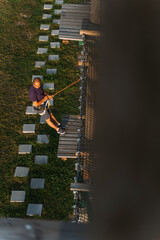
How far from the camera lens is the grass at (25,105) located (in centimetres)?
549

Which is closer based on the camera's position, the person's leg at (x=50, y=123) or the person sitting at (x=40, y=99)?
the person sitting at (x=40, y=99)

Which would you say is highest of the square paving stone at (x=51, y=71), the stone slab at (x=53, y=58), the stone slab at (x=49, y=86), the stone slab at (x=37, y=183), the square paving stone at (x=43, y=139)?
the stone slab at (x=53, y=58)

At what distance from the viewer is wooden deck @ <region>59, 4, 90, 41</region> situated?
722cm

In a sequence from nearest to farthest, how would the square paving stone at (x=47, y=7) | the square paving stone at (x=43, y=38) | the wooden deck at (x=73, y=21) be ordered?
1. the wooden deck at (x=73, y=21)
2. the square paving stone at (x=43, y=38)
3. the square paving stone at (x=47, y=7)

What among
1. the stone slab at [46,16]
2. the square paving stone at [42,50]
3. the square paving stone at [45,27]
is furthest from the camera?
the stone slab at [46,16]

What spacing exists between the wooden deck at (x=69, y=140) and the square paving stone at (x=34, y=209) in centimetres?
128

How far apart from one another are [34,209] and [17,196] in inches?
21.0

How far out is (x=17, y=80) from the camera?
23.9 ft

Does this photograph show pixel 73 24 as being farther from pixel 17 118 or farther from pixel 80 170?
pixel 80 170

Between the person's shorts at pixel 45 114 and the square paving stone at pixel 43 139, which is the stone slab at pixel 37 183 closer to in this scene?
the square paving stone at pixel 43 139

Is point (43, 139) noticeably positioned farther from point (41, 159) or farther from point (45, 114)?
point (45, 114)

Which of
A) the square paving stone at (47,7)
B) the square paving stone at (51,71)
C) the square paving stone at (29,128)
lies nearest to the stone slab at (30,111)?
the square paving stone at (29,128)

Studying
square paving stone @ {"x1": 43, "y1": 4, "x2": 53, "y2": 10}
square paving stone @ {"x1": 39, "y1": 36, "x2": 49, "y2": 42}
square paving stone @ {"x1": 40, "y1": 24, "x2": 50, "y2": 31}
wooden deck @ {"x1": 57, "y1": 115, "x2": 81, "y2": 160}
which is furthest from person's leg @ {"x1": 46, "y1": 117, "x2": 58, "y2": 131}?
square paving stone @ {"x1": 43, "y1": 4, "x2": 53, "y2": 10}

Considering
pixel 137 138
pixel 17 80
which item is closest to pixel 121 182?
pixel 137 138
